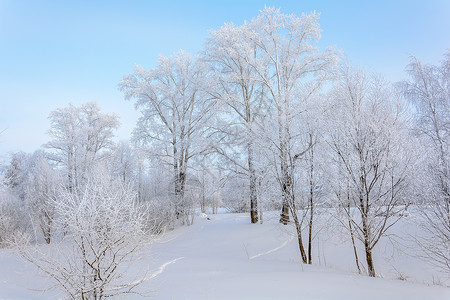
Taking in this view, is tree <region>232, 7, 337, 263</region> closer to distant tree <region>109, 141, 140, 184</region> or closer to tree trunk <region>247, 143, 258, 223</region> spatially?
tree trunk <region>247, 143, 258, 223</region>

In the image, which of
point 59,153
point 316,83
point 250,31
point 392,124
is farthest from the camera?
point 59,153

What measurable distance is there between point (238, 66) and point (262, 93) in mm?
1889

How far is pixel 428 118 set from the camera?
13.4 m

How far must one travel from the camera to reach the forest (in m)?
4.79

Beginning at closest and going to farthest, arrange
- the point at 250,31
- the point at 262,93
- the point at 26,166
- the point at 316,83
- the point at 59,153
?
the point at 316,83 → the point at 250,31 → the point at 262,93 → the point at 59,153 → the point at 26,166

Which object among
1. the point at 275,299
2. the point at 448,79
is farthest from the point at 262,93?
the point at 275,299

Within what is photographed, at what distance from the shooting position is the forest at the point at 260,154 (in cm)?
479

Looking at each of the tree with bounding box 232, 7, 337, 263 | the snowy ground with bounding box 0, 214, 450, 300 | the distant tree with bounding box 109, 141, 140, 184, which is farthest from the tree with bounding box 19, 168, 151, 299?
the distant tree with bounding box 109, 141, 140, 184

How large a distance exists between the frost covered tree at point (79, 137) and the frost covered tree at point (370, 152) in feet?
55.6

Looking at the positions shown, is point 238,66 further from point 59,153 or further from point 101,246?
point 59,153

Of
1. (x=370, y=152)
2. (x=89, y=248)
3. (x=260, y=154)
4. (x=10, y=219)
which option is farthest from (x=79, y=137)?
(x=370, y=152)

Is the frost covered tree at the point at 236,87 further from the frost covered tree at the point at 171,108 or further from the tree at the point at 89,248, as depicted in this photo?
the tree at the point at 89,248

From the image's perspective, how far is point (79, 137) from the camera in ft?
63.9

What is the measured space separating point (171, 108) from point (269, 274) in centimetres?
1291
